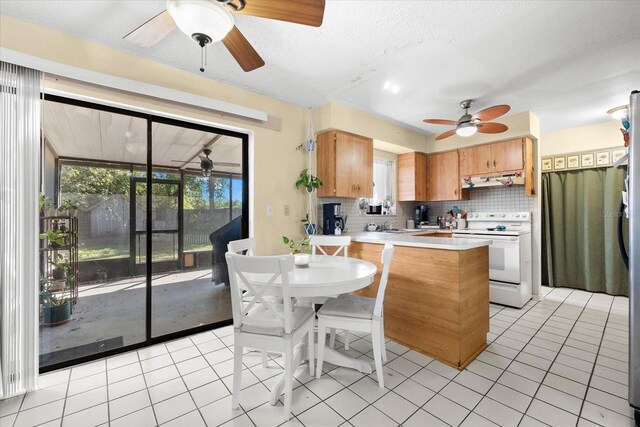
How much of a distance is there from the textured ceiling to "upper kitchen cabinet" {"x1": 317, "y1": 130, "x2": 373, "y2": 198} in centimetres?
48

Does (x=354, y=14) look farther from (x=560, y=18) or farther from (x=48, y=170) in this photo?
(x=48, y=170)

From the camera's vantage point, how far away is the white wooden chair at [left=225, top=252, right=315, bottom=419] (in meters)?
→ 1.63

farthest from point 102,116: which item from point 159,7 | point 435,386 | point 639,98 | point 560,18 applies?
point 639,98

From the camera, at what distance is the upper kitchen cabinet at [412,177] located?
189 inches

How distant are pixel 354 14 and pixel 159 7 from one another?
1.33 m

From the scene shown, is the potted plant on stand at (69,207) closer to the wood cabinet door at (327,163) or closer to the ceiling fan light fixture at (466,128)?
the wood cabinet door at (327,163)

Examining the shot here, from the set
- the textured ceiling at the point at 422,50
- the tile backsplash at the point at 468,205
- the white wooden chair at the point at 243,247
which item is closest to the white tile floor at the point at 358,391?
the white wooden chair at the point at 243,247

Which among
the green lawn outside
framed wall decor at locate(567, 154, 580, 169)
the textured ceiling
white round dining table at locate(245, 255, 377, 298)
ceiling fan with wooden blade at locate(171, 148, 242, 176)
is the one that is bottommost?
white round dining table at locate(245, 255, 377, 298)

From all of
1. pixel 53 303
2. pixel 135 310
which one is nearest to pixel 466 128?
pixel 135 310

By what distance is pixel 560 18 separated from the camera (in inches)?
76.9

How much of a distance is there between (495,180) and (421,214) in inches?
56.4

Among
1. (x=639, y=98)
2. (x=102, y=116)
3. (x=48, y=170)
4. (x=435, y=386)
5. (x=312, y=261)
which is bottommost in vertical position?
(x=435, y=386)

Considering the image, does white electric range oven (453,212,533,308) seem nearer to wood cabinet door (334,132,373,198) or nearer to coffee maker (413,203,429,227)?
coffee maker (413,203,429,227)

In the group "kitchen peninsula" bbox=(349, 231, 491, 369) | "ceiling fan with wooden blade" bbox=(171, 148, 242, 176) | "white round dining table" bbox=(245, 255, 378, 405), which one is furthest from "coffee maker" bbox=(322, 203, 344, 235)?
"ceiling fan with wooden blade" bbox=(171, 148, 242, 176)
